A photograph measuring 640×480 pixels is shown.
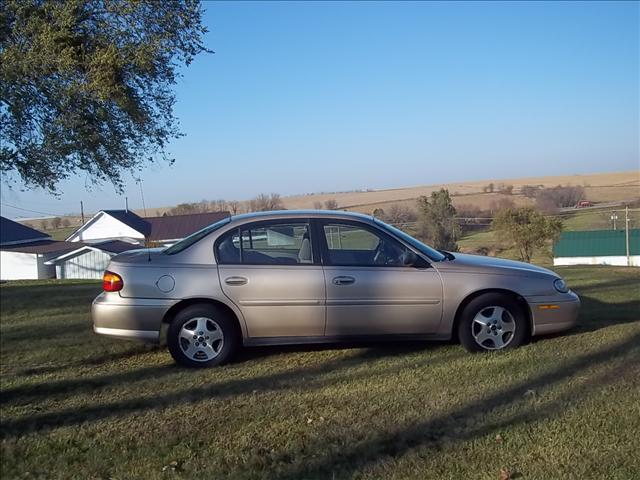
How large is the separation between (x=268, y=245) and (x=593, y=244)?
2564 cm

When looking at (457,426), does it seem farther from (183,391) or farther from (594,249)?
(594,249)

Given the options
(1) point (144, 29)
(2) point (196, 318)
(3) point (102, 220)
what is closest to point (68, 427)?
(2) point (196, 318)

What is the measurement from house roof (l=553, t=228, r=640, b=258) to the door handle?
68.6 feet

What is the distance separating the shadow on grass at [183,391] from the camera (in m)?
4.49

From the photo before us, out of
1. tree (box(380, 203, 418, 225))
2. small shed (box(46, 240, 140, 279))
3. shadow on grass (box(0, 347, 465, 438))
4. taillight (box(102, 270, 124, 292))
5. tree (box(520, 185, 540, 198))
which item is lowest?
small shed (box(46, 240, 140, 279))

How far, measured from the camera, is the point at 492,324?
6012 millimetres

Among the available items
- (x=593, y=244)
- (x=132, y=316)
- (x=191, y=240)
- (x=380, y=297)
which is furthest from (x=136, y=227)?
(x=593, y=244)

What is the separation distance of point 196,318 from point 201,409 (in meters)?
1.41

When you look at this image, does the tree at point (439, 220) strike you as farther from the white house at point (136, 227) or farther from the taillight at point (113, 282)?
the taillight at point (113, 282)

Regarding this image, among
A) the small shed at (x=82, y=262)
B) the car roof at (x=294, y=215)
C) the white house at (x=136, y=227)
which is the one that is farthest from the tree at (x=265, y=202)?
the small shed at (x=82, y=262)

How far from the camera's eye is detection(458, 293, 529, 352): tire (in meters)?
5.98

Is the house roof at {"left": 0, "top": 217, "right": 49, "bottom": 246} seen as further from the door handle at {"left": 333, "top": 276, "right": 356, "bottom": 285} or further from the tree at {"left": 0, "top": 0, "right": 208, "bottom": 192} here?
the door handle at {"left": 333, "top": 276, "right": 356, "bottom": 285}

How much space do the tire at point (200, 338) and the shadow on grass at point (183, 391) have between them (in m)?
0.19

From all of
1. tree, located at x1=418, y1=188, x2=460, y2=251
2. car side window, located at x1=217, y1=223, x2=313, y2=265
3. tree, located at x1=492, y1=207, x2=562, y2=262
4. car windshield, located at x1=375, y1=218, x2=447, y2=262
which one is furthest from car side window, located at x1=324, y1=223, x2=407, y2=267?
tree, located at x1=492, y1=207, x2=562, y2=262
